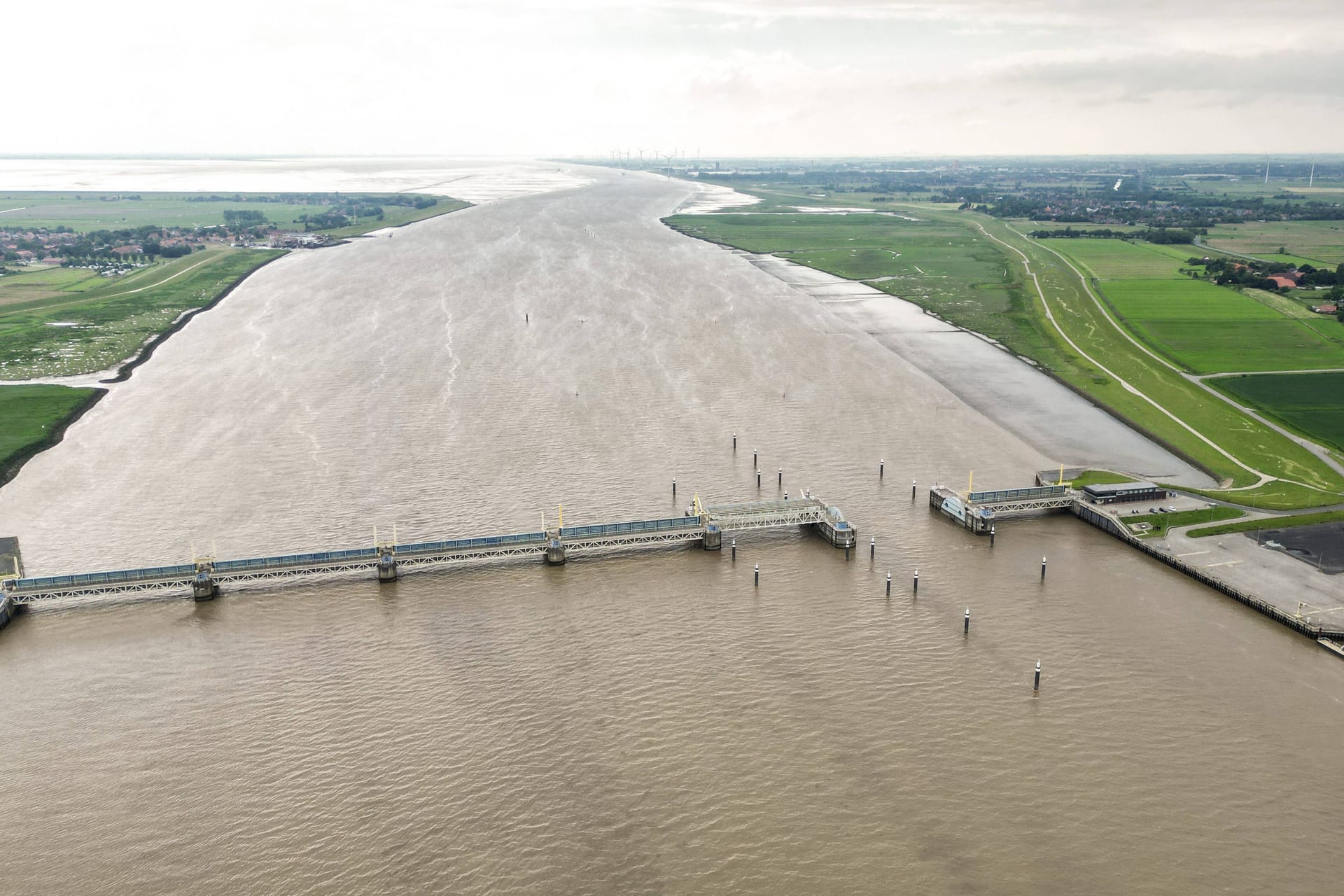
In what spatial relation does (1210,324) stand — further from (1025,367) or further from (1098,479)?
(1098,479)

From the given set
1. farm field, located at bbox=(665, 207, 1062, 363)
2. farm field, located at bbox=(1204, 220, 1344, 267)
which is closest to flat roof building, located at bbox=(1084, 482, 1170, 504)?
farm field, located at bbox=(665, 207, 1062, 363)

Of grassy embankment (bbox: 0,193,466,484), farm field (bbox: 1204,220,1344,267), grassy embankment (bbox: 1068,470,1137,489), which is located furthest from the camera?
farm field (bbox: 1204,220,1344,267)

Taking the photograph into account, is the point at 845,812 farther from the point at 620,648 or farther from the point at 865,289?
the point at 865,289

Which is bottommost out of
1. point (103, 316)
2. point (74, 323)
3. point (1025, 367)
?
point (1025, 367)

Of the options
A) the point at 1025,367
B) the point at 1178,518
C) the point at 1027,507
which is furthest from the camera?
the point at 1025,367

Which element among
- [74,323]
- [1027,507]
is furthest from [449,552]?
[74,323]

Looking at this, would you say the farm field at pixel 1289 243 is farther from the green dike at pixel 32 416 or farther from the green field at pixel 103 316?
the green dike at pixel 32 416

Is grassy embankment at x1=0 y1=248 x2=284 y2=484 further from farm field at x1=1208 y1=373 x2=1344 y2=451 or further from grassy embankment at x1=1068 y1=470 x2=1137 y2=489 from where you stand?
farm field at x1=1208 y1=373 x2=1344 y2=451
